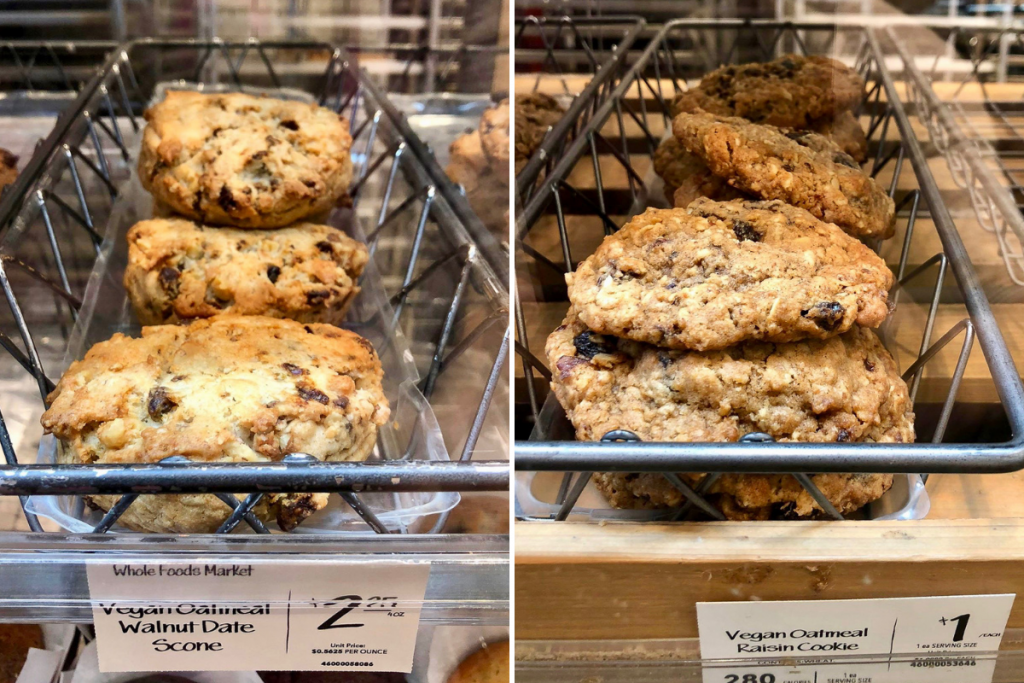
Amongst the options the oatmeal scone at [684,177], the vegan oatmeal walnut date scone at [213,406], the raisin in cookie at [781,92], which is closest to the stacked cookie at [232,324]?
the vegan oatmeal walnut date scone at [213,406]

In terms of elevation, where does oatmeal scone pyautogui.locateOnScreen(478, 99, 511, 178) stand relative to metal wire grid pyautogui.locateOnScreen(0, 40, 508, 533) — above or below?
above

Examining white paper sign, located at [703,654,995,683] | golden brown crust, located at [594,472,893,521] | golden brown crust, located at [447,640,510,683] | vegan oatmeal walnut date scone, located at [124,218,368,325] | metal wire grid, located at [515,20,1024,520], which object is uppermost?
metal wire grid, located at [515,20,1024,520]

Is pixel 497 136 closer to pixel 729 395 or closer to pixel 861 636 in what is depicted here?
pixel 729 395

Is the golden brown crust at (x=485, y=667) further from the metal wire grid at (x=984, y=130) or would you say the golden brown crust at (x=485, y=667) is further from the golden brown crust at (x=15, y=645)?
the metal wire grid at (x=984, y=130)

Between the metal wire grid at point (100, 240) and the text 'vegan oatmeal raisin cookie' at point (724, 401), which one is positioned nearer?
the metal wire grid at point (100, 240)

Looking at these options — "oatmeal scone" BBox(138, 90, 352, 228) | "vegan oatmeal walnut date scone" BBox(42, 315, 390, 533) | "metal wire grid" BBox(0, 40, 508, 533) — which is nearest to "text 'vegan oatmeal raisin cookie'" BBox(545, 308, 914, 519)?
"metal wire grid" BBox(0, 40, 508, 533)

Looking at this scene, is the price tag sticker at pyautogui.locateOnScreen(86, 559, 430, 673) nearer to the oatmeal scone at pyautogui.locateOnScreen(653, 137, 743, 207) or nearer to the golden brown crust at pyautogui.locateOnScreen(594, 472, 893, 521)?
the golden brown crust at pyautogui.locateOnScreen(594, 472, 893, 521)
